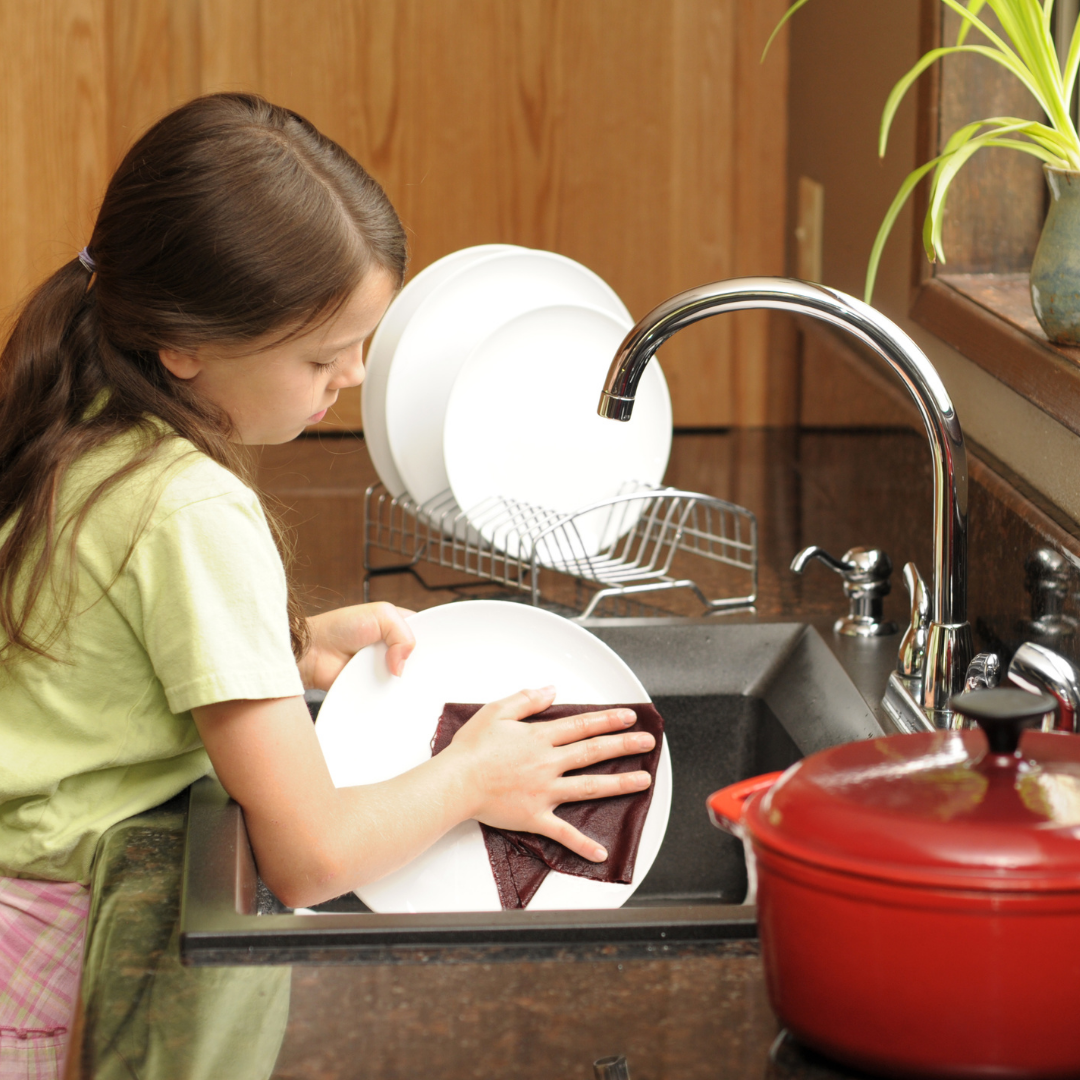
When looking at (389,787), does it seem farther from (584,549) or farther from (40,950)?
(584,549)

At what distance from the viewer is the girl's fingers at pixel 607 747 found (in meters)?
0.98

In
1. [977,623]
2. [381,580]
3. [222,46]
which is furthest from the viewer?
[222,46]

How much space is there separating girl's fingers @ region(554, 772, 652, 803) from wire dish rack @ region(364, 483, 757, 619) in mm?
307

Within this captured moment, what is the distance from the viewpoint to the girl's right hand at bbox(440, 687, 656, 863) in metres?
0.94

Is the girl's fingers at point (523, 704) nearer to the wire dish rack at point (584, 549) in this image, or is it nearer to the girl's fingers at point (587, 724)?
the girl's fingers at point (587, 724)

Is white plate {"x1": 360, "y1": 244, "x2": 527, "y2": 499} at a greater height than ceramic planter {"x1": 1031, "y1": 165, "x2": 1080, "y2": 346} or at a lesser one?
lesser

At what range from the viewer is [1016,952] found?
495 mm

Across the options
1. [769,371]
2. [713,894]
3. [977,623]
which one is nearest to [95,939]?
[713,894]

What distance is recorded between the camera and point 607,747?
0.99m

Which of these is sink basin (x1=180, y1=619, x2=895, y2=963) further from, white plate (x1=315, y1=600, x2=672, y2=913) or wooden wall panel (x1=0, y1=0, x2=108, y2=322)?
wooden wall panel (x1=0, y1=0, x2=108, y2=322)

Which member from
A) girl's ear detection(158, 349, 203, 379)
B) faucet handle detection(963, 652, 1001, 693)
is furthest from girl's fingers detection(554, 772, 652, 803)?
girl's ear detection(158, 349, 203, 379)

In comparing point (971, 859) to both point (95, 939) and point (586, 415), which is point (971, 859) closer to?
point (95, 939)

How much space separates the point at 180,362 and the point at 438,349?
59cm

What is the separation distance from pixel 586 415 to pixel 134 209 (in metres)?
0.70
